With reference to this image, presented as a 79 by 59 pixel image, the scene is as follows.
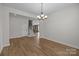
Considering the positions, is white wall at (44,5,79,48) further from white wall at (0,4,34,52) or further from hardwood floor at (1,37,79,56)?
white wall at (0,4,34,52)

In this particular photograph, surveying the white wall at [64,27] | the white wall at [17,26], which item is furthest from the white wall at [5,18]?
the white wall at [64,27]

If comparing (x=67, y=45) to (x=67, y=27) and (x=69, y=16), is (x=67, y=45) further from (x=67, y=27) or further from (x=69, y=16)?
(x=69, y=16)

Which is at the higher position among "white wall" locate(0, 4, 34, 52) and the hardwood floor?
"white wall" locate(0, 4, 34, 52)

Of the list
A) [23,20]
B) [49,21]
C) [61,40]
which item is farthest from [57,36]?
[23,20]

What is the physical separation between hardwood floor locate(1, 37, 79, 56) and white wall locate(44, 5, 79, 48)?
198 mm

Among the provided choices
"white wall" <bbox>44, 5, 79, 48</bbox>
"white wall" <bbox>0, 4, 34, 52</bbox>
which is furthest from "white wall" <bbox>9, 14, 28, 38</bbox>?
"white wall" <bbox>44, 5, 79, 48</bbox>

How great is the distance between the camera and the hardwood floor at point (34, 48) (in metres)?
1.98

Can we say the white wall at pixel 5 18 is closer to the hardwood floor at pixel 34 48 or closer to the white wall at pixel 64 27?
the hardwood floor at pixel 34 48

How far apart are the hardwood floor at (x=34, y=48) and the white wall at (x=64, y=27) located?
20cm

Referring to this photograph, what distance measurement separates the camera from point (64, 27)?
2.15 m

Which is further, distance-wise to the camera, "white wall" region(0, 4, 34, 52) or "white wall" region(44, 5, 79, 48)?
"white wall" region(44, 5, 79, 48)

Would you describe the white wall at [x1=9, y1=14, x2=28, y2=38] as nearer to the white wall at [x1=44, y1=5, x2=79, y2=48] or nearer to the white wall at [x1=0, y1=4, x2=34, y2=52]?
the white wall at [x1=0, y1=4, x2=34, y2=52]

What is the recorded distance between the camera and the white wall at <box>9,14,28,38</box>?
2001mm

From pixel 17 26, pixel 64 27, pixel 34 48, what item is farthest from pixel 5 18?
pixel 64 27
